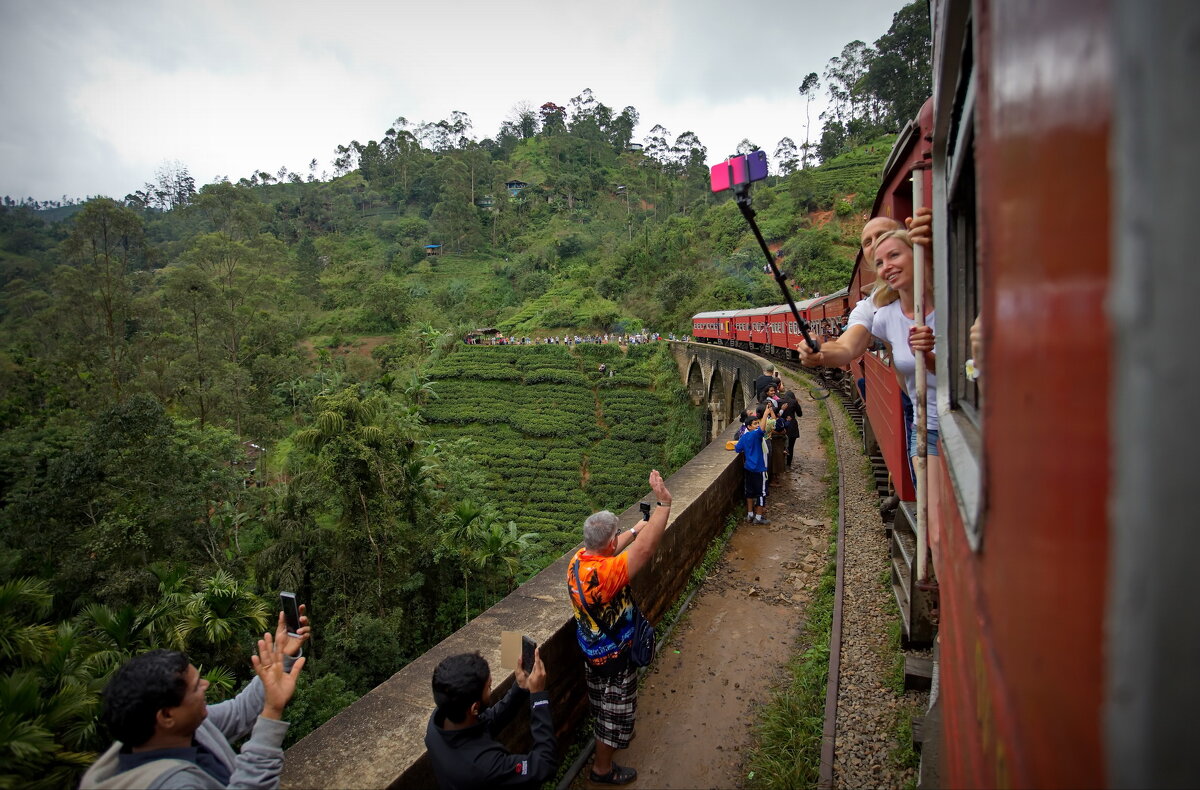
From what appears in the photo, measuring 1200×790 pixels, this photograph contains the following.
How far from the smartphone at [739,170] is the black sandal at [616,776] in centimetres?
296

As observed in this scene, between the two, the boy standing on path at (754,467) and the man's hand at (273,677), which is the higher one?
the man's hand at (273,677)

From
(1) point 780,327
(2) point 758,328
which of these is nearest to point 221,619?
(1) point 780,327

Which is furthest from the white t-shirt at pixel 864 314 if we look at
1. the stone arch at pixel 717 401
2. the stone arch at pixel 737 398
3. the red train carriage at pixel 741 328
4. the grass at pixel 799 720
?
the red train carriage at pixel 741 328

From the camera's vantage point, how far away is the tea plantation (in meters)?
25.4

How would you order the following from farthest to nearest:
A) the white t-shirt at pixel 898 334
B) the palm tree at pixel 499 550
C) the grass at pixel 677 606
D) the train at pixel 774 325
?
the train at pixel 774 325 < the palm tree at pixel 499 550 < the grass at pixel 677 606 < the white t-shirt at pixel 898 334

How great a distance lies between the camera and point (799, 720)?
3.59 meters

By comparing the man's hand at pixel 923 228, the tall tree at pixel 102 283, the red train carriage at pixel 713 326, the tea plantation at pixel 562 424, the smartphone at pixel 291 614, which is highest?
the tall tree at pixel 102 283

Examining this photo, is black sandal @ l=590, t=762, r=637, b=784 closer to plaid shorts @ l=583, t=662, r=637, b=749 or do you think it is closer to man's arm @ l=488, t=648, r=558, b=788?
plaid shorts @ l=583, t=662, r=637, b=749

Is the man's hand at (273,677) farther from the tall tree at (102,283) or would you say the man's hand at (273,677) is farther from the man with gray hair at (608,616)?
the tall tree at (102,283)

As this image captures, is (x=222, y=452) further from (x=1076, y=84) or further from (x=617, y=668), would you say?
(x=1076, y=84)

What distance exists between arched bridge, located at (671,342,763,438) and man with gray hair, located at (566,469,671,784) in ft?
36.1

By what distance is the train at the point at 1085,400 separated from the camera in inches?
13.0

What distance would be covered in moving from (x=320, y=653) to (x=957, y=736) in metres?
12.4

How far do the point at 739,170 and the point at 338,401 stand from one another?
10.2 m
